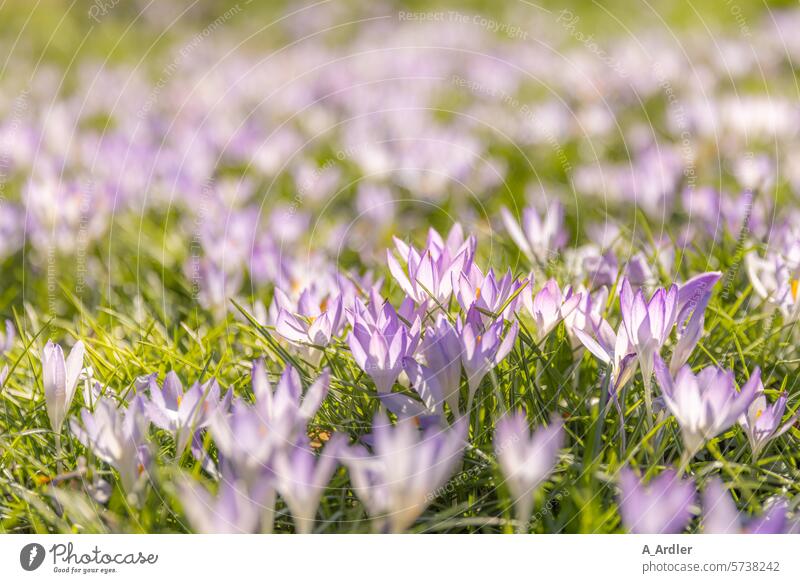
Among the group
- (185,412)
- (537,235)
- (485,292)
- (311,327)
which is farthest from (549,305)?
(185,412)

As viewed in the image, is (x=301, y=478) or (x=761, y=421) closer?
(x=301, y=478)

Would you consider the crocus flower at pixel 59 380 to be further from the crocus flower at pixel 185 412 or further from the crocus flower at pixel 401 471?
the crocus flower at pixel 401 471

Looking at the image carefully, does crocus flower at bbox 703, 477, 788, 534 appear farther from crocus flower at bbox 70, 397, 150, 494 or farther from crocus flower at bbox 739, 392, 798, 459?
crocus flower at bbox 70, 397, 150, 494

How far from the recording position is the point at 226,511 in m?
1.31

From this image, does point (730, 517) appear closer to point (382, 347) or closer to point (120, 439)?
point (382, 347)

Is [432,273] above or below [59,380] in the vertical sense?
above

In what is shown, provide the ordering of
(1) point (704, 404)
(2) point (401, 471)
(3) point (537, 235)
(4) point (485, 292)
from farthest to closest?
(3) point (537, 235) → (4) point (485, 292) → (1) point (704, 404) → (2) point (401, 471)

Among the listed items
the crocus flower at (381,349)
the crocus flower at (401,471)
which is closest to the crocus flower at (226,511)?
the crocus flower at (401,471)

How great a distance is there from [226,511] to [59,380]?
0.50 metres

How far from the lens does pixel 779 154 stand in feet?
11.9

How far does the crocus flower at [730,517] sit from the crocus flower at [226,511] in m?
0.77

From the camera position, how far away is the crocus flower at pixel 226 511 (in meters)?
1.29

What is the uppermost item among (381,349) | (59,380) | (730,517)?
(381,349)

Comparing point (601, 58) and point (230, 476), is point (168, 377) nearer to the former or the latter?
point (230, 476)
